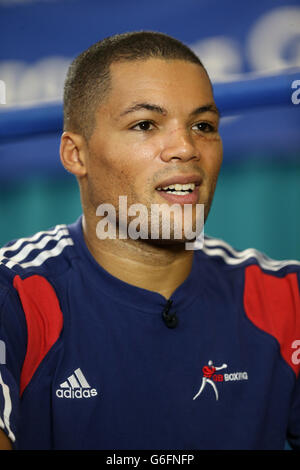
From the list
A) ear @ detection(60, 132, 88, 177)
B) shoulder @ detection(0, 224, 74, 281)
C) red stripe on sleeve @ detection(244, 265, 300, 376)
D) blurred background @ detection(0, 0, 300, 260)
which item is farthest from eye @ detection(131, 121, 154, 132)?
blurred background @ detection(0, 0, 300, 260)

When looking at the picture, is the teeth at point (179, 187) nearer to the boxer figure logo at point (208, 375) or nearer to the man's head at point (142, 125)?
the man's head at point (142, 125)

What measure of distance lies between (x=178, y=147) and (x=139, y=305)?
0.25 metres

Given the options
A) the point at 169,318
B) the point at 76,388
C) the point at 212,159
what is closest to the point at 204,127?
the point at 212,159

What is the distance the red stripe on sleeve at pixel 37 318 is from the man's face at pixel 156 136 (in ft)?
0.60

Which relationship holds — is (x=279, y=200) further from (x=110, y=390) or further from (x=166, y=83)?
(x=110, y=390)

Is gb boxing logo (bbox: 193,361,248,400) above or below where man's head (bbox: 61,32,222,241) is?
below

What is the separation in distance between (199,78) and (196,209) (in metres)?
0.22

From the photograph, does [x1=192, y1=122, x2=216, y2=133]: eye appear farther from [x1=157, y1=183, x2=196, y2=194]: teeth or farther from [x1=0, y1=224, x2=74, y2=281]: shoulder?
[x1=0, y1=224, x2=74, y2=281]: shoulder

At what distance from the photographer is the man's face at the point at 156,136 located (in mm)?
876

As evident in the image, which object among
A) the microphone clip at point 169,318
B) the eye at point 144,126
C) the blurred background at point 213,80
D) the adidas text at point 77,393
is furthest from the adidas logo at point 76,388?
the blurred background at point 213,80

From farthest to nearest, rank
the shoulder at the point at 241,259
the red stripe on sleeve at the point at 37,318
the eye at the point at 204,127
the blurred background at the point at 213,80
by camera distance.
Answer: the blurred background at the point at 213,80
the shoulder at the point at 241,259
the eye at the point at 204,127
the red stripe on sleeve at the point at 37,318

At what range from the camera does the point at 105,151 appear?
927 mm

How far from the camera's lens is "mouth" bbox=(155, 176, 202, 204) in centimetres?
87

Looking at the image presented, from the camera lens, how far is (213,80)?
1456mm
